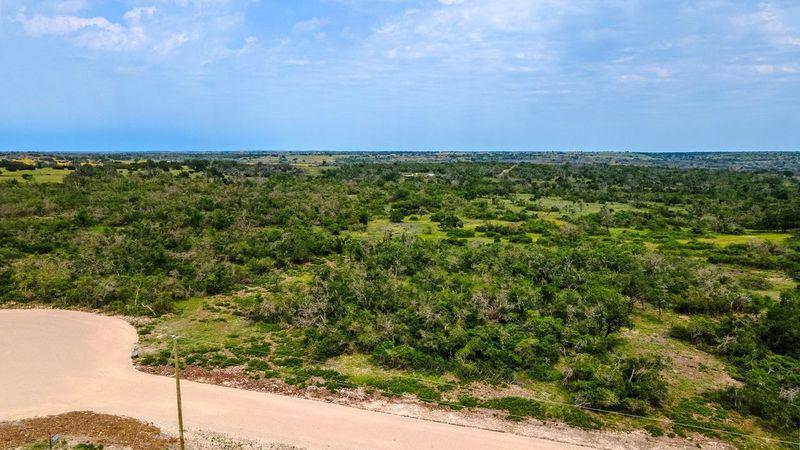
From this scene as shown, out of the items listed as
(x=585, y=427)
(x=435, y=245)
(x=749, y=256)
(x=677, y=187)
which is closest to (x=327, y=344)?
(x=585, y=427)

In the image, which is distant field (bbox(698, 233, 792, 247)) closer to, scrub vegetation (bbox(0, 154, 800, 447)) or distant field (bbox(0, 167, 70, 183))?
scrub vegetation (bbox(0, 154, 800, 447))

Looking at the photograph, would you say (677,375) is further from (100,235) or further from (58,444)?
(100,235)

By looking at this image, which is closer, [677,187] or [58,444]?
[58,444]

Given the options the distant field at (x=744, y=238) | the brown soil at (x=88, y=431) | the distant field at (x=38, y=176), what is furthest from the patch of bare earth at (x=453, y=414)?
the distant field at (x=38, y=176)

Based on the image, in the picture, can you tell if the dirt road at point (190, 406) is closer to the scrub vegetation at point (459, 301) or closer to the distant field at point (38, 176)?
the scrub vegetation at point (459, 301)

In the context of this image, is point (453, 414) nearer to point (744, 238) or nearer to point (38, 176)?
point (744, 238)

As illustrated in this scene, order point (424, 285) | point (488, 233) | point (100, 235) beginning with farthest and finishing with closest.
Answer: point (488, 233) < point (100, 235) < point (424, 285)
